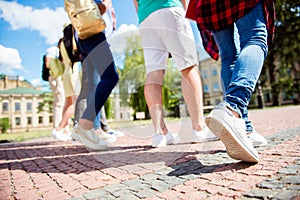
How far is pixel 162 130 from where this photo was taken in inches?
86.5

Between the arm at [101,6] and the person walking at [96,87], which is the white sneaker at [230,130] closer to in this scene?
the person walking at [96,87]

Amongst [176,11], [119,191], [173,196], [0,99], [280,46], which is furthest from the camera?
[280,46]

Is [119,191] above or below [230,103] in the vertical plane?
below

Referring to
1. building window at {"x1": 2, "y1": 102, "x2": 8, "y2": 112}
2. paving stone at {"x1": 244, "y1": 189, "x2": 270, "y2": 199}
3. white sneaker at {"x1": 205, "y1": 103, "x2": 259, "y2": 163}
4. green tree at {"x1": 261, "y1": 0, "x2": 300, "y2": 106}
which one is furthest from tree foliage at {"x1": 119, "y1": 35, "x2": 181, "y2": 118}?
green tree at {"x1": 261, "y1": 0, "x2": 300, "y2": 106}

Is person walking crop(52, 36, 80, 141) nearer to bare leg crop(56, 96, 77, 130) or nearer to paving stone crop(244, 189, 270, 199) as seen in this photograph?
bare leg crop(56, 96, 77, 130)

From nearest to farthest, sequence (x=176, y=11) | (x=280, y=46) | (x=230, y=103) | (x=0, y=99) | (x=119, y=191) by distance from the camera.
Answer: (x=119, y=191) → (x=230, y=103) → (x=0, y=99) → (x=176, y=11) → (x=280, y=46)

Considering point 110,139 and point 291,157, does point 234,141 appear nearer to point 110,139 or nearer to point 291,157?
point 291,157

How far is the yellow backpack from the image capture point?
1836 millimetres

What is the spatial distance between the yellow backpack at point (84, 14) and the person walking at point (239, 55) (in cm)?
77

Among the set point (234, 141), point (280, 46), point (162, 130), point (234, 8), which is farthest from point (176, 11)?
point (280, 46)

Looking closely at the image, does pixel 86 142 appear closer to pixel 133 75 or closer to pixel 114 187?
pixel 114 187

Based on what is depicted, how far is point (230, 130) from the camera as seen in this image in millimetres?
1093

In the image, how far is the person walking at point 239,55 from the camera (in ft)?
3.68

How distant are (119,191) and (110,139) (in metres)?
1.76
